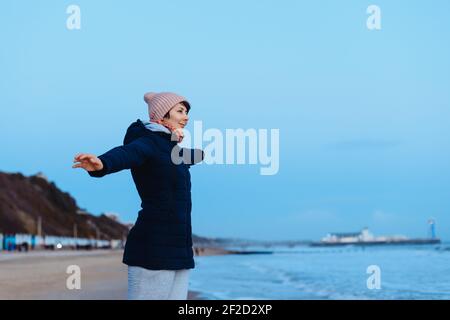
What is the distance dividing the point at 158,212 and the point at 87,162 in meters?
0.37

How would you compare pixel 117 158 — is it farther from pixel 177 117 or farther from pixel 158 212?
pixel 177 117

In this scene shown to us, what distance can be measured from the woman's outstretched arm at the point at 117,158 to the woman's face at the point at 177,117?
0.15m

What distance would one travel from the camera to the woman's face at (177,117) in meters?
A: 2.94

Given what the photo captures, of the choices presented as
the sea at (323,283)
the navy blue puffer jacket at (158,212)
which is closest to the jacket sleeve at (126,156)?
the navy blue puffer jacket at (158,212)

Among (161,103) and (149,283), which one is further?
(161,103)

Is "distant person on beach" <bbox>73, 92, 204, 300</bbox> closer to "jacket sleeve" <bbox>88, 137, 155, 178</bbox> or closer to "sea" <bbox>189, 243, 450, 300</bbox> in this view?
"jacket sleeve" <bbox>88, 137, 155, 178</bbox>

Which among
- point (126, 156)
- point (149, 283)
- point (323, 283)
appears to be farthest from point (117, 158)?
point (323, 283)

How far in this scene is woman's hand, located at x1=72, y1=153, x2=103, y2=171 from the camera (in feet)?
8.38


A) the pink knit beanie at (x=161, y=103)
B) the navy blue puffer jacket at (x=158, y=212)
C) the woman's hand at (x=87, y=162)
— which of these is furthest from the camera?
the pink knit beanie at (x=161, y=103)

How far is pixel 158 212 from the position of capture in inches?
110

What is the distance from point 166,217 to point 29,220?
83423 millimetres

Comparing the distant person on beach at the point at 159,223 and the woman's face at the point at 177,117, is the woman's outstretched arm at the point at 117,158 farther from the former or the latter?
the woman's face at the point at 177,117

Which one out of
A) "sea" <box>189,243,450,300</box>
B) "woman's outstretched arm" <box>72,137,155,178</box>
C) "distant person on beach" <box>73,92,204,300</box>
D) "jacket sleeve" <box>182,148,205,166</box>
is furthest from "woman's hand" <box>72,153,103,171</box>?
"sea" <box>189,243,450,300</box>
